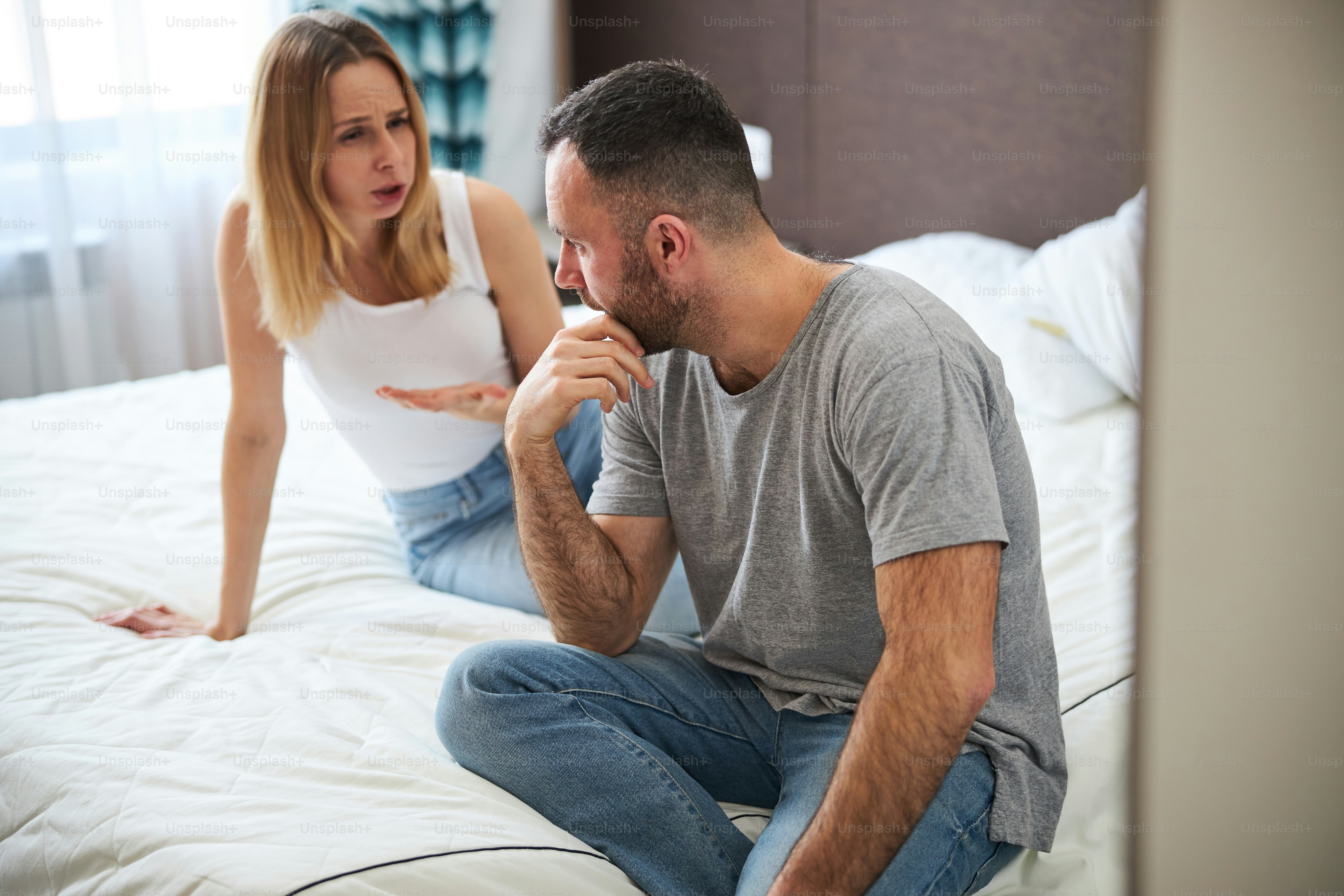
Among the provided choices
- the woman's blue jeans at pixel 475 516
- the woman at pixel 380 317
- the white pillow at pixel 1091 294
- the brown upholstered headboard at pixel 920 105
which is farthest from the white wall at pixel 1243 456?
the brown upholstered headboard at pixel 920 105

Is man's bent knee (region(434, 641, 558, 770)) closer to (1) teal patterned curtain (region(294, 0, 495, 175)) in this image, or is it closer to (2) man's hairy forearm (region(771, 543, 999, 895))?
(2) man's hairy forearm (region(771, 543, 999, 895))

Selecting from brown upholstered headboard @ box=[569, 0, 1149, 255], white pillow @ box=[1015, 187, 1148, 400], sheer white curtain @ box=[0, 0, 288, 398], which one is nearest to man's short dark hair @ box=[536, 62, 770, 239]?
white pillow @ box=[1015, 187, 1148, 400]

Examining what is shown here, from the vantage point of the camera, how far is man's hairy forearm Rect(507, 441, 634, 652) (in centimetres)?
113

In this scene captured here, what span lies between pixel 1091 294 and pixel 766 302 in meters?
1.11

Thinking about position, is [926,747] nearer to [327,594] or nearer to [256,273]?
[327,594]

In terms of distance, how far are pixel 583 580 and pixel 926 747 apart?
44 centimetres

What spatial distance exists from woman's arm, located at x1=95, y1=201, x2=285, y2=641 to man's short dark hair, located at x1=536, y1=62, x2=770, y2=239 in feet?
2.30

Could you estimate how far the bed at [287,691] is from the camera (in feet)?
2.95

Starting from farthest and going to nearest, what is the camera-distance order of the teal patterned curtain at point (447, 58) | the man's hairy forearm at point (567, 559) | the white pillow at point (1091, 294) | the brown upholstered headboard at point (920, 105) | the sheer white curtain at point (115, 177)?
the teal patterned curtain at point (447, 58) < the sheer white curtain at point (115, 177) < the brown upholstered headboard at point (920, 105) < the white pillow at point (1091, 294) < the man's hairy forearm at point (567, 559)

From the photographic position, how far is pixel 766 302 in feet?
3.33

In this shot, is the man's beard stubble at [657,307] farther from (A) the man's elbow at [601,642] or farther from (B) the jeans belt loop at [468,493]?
(B) the jeans belt loop at [468,493]

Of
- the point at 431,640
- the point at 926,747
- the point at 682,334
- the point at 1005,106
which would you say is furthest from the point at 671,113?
the point at 1005,106

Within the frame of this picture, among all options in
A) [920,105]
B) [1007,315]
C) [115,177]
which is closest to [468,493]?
[1007,315]

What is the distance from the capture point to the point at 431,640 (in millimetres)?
1348
